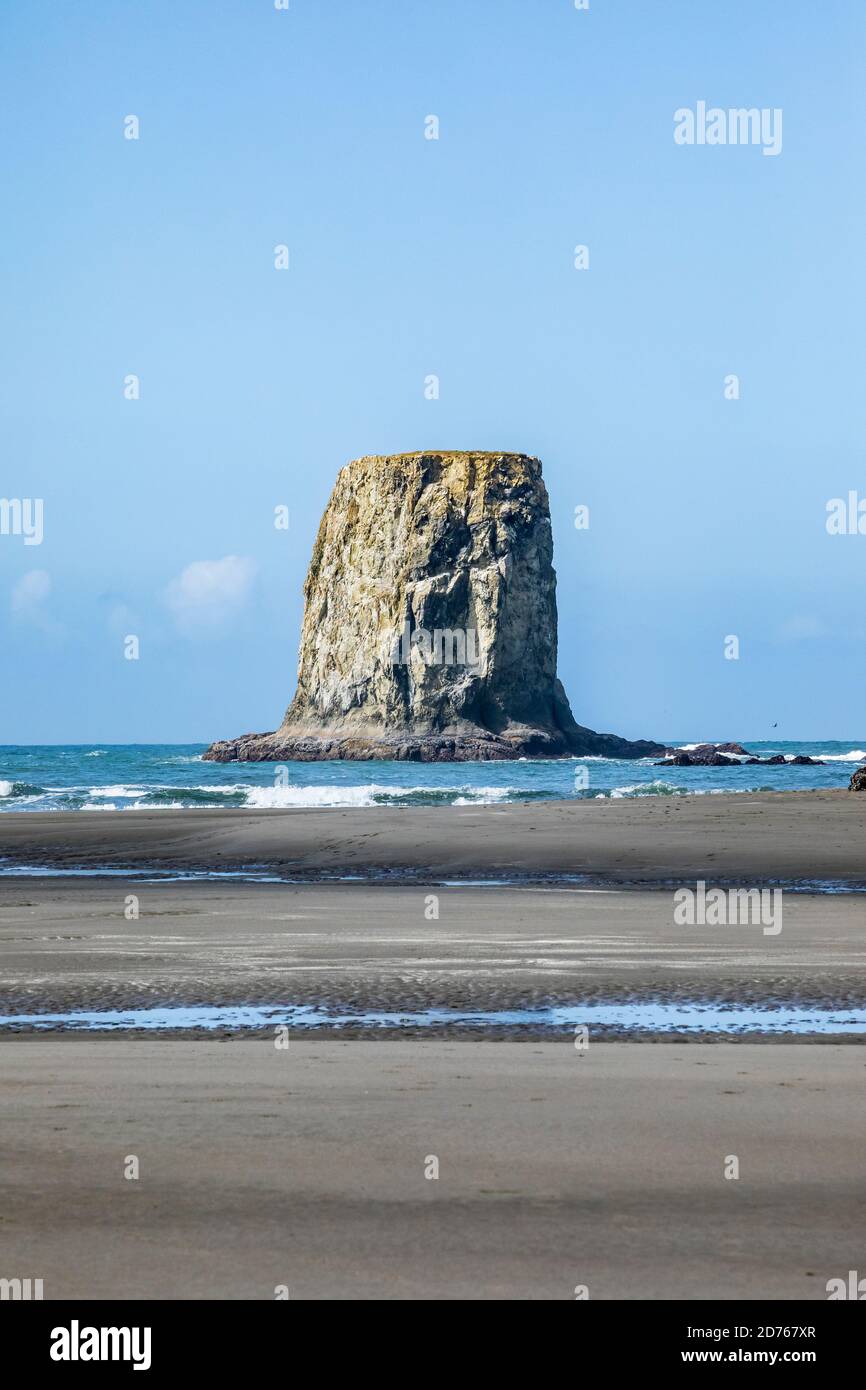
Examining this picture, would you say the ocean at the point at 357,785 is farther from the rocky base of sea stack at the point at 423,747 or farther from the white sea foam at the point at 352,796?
the rocky base of sea stack at the point at 423,747

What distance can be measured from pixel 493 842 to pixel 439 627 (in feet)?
243

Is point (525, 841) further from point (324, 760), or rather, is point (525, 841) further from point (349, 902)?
point (324, 760)

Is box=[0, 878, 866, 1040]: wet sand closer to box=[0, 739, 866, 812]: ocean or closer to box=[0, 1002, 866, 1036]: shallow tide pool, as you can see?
box=[0, 1002, 866, 1036]: shallow tide pool

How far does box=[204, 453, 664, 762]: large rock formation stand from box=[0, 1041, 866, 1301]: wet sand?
8367 centimetres

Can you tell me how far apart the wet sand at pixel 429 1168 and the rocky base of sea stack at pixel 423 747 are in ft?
264

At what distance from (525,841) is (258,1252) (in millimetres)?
17542

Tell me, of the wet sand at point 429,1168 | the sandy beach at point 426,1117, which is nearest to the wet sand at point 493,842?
the sandy beach at point 426,1117

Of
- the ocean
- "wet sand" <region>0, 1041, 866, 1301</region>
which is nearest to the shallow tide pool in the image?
"wet sand" <region>0, 1041, 866, 1301</region>

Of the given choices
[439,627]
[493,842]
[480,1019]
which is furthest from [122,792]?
[439,627]

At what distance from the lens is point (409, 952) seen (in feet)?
35.1

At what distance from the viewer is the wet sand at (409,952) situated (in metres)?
8.90

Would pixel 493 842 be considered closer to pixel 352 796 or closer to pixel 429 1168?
pixel 429 1168

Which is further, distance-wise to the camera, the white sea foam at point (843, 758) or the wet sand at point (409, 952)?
the white sea foam at point (843, 758)
